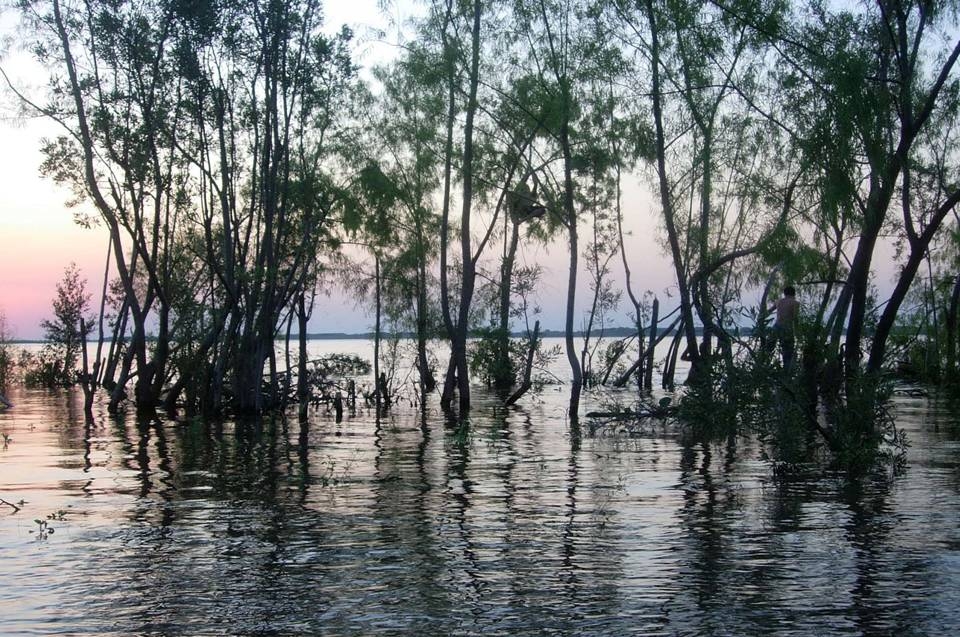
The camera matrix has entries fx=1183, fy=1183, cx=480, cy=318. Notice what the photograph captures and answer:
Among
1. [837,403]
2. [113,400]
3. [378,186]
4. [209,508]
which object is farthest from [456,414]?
Result: [209,508]

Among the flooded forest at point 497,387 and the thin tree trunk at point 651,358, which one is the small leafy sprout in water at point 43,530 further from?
the thin tree trunk at point 651,358

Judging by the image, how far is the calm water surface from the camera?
23.3 feet

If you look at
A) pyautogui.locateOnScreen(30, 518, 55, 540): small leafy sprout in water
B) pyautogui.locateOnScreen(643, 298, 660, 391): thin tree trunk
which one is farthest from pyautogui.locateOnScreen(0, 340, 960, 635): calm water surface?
pyautogui.locateOnScreen(643, 298, 660, 391): thin tree trunk

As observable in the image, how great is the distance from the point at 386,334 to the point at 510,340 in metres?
4.08

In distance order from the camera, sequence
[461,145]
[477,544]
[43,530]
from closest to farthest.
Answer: [477,544], [43,530], [461,145]

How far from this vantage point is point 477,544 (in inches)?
372

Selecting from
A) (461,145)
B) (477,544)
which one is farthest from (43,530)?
(461,145)

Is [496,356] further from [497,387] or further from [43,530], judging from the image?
[43,530]

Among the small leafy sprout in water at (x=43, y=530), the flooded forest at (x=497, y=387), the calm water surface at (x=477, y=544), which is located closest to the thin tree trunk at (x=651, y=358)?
the flooded forest at (x=497, y=387)

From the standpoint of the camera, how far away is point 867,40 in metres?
19.7

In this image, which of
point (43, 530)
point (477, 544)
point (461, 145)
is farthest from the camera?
point (461, 145)

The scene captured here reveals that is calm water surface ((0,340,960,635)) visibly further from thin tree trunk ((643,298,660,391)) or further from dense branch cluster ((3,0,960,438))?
thin tree trunk ((643,298,660,391))

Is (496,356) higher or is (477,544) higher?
(496,356)

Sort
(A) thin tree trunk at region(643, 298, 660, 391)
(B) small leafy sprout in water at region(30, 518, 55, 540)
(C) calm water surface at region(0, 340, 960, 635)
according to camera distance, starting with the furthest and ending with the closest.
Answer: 1. (A) thin tree trunk at region(643, 298, 660, 391)
2. (B) small leafy sprout in water at region(30, 518, 55, 540)
3. (C) calm water surface at region(0, 340, 960, 635)
